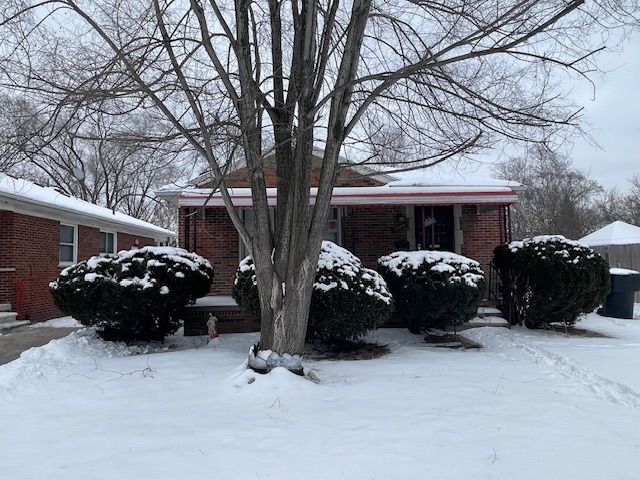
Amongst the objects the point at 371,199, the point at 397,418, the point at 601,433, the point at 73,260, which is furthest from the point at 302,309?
the point at 73,260

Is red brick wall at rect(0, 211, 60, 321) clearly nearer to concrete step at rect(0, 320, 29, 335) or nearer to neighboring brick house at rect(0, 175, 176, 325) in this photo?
neighboring brick house at rect(0, 175, 176, 325)

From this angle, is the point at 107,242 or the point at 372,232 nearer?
the point at 372,232

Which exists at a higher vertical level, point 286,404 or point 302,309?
point 302,309

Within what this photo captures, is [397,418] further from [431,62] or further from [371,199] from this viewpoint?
[371,199]

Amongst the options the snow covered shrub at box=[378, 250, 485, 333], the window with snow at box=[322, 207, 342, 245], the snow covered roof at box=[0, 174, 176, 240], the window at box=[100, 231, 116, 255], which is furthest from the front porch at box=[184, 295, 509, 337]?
the window at box=[100, 231, 116, 255]

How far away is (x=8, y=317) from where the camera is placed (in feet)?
35.8

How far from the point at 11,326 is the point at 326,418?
933 centimetres

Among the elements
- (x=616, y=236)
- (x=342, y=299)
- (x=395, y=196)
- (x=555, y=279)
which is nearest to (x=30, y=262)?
(x=342, y=299)

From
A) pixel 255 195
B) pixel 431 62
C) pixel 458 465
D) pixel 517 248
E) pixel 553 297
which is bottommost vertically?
pixel 458 465

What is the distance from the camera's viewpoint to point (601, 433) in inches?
153

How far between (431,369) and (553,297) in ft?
12.8

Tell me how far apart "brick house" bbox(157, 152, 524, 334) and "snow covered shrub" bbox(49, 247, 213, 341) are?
2.33 metres

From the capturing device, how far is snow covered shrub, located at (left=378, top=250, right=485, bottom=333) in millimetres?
7953

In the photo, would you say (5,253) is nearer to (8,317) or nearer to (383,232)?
(8,317)
